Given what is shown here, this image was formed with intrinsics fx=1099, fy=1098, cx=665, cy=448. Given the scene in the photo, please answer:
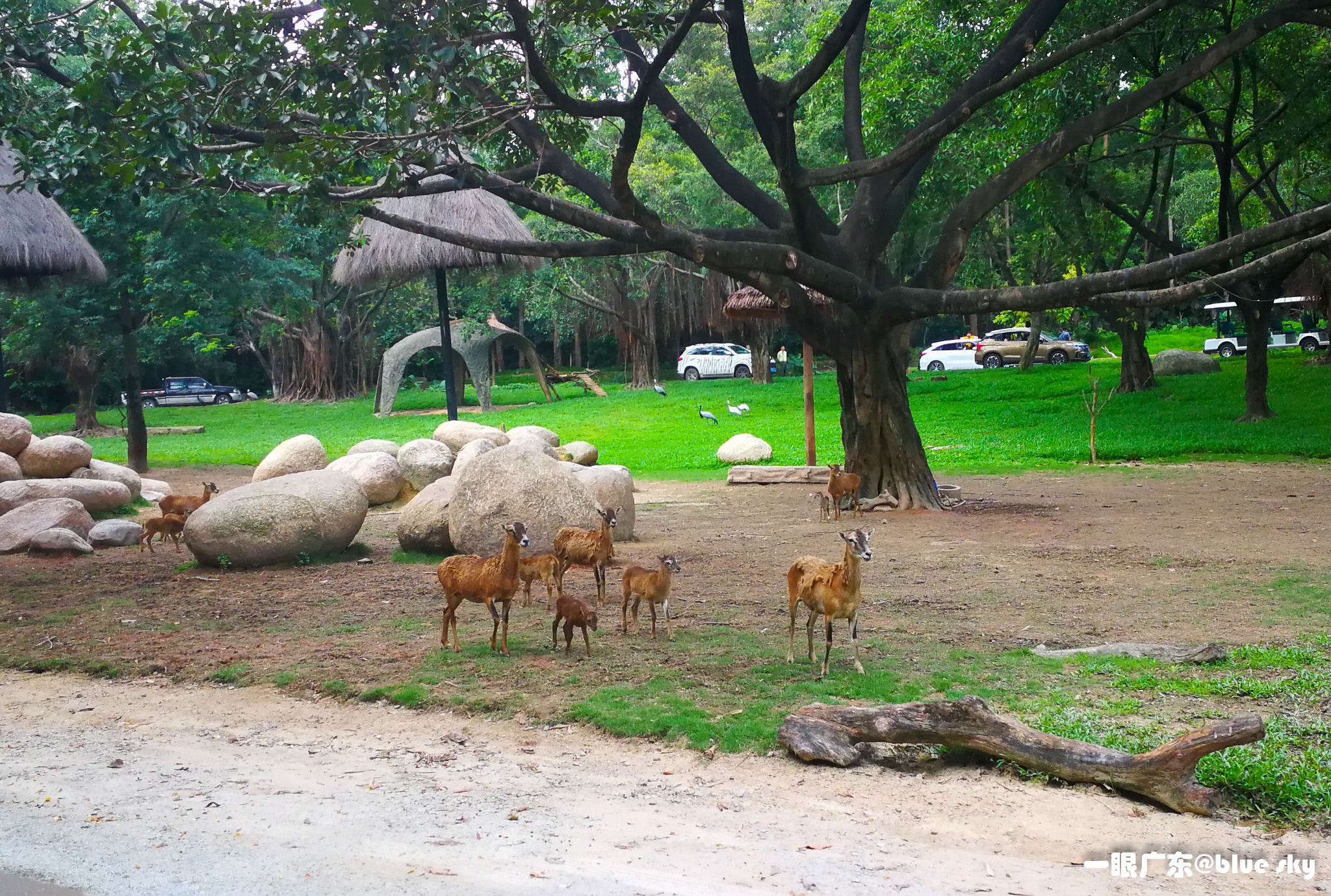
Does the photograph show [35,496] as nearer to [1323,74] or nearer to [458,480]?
[458,480]

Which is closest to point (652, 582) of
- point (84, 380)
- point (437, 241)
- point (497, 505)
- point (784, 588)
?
point (784, 588)

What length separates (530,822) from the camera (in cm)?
489

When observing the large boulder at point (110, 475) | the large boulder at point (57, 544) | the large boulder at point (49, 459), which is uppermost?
the large boulder at point (49, 459)

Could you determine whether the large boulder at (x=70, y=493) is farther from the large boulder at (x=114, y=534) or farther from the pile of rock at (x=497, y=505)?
the pile of rock at (x=497, y=505)

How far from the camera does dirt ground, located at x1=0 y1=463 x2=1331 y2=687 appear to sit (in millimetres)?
8047

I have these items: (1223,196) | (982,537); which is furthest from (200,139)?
(1223,196)

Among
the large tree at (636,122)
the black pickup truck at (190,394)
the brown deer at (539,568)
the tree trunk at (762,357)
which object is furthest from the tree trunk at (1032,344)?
the black pickup truck at (190,394)

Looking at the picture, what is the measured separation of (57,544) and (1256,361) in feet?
68.3

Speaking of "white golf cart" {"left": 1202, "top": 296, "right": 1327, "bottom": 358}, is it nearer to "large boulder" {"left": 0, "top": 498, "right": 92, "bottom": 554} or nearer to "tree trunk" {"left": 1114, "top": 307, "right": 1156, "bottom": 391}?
"tree trunk" {"left": 1114, "top": 307, "right": 1156, "bottom": 391}

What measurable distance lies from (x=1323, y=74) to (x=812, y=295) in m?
9.91

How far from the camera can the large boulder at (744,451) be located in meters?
20.8

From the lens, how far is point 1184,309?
4131cm

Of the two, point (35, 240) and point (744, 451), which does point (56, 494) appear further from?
point (744, 451)

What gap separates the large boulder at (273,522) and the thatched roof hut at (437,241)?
12.7 m
